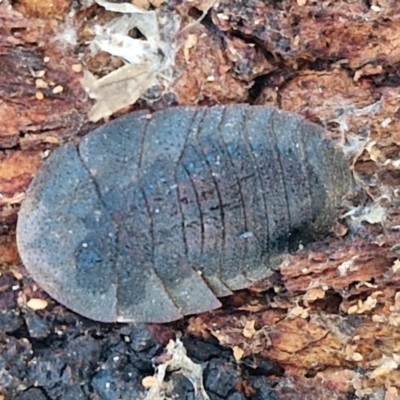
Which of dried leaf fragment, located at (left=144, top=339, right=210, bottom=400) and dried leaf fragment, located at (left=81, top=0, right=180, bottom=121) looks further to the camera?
dried leaf fragment, located at (left=81, top=0, right=180, bottom=121)

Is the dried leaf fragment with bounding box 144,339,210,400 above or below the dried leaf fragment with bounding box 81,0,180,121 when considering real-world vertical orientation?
below

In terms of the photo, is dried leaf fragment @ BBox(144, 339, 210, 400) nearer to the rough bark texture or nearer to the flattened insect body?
the rough bark texture

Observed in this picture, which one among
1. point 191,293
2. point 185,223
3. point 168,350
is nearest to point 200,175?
point 185,223

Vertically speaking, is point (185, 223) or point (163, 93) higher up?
point (163, 93)

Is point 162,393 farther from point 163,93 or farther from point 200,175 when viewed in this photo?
point 163,93

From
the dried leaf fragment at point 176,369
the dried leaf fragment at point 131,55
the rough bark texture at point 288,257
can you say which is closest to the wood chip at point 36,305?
the rough bark texture at point 288,257

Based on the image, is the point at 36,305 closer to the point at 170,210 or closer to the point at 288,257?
the point at 170,210

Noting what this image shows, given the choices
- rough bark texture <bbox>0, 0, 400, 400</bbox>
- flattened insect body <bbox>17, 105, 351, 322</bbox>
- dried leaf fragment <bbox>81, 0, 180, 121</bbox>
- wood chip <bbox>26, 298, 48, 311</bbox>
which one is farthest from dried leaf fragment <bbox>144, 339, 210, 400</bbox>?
dried leaf fragment <bbox>81, 0, 180, 121</bbox>
